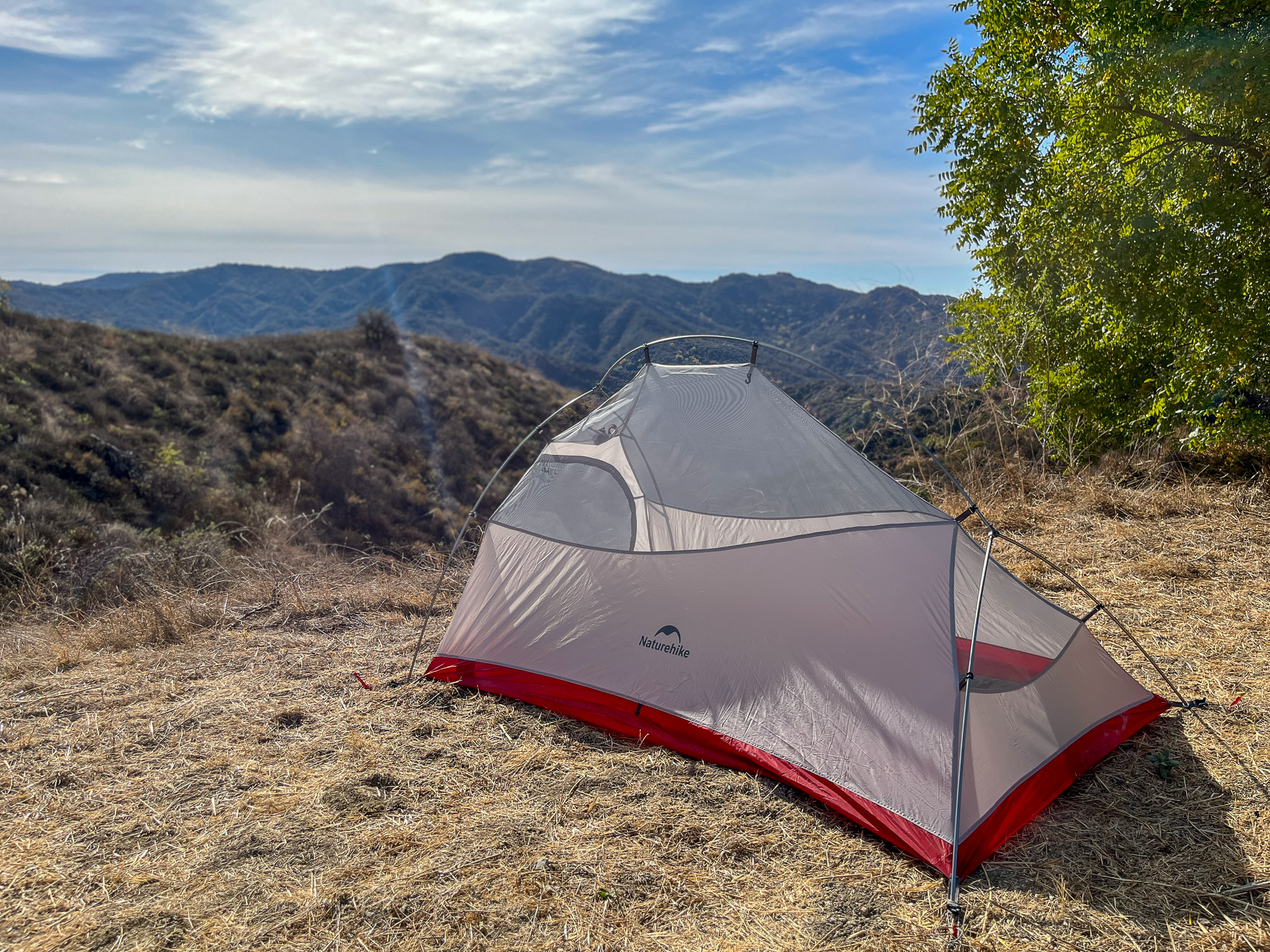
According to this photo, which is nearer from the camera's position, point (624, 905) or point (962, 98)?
point (624, 905)

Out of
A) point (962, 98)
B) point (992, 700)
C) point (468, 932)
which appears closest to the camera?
point (468, 932)

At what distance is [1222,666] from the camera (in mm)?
4504

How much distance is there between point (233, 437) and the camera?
20406 mm

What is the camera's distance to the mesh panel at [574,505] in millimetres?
4664

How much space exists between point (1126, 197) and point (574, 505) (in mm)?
4451

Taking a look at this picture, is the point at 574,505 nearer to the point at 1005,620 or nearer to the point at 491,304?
the point at 1005,620

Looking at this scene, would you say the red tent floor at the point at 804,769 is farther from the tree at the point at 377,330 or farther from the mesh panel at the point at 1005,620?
the tree at the point at 377,330

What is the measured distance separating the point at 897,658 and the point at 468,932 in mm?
2158

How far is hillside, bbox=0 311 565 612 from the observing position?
46.4 ft

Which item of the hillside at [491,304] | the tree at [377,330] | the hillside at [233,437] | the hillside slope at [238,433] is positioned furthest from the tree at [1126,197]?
the tree at [377,330]

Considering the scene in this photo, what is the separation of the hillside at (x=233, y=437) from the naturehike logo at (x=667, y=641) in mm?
5541

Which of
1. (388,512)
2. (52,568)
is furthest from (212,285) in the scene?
(52,568)

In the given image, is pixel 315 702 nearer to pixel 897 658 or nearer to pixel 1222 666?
pixel 897 658

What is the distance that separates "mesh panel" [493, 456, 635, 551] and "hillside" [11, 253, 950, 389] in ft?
63.9
